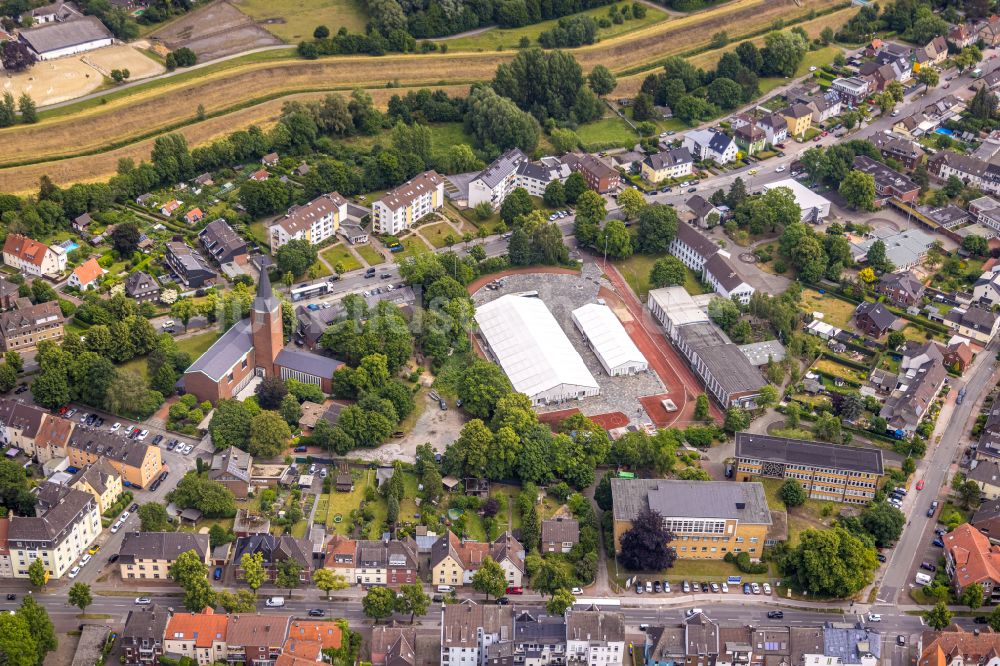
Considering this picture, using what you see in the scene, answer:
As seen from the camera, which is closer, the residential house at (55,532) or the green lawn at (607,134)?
the residential house at (55,532)

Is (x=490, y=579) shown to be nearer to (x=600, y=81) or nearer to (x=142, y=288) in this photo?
(x=142, y=288)

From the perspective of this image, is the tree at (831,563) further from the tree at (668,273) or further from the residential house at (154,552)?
the residential house at (154,552)

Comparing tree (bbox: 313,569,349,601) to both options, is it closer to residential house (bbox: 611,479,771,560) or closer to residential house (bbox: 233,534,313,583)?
residential house (bbox: 233,534,313,583)

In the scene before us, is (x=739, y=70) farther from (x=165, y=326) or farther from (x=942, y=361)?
(x=165, y=326)

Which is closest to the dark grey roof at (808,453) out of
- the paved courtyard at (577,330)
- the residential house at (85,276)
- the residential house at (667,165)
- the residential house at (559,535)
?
Answer: the paved courtyard at (577,330)

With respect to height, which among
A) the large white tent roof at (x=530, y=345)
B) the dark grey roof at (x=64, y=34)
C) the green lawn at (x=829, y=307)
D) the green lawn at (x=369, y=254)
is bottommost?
the green lawn at (x=829, y=307)

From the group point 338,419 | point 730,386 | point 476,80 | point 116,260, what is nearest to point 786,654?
point 730,386

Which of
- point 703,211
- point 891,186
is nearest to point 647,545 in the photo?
point 703,211
